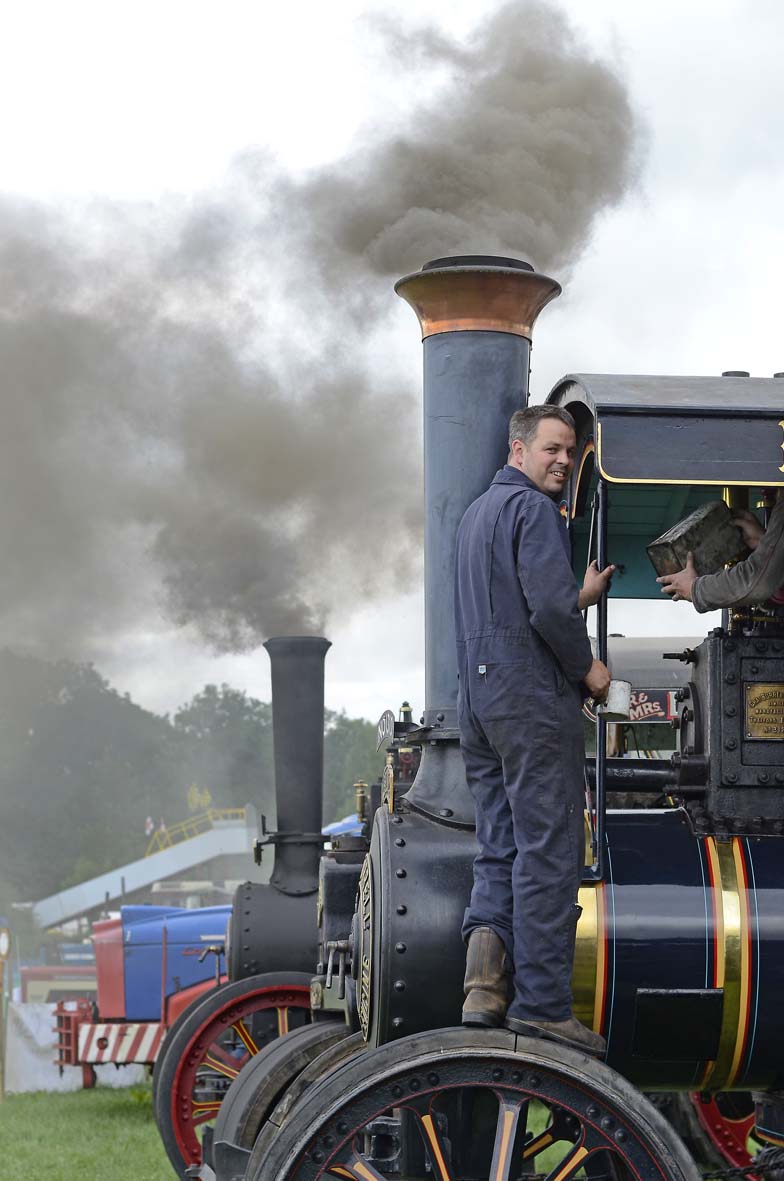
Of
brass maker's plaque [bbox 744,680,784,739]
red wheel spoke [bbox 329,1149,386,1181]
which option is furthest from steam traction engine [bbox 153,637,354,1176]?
red wheel spoke [bbox 329,1149,386,1181]

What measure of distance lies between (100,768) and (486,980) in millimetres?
42780

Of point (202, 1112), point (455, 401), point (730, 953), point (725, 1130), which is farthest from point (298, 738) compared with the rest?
point (730, 953)

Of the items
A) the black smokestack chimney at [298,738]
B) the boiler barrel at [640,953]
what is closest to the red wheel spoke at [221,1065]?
the black smokestack chimney at [298,738]

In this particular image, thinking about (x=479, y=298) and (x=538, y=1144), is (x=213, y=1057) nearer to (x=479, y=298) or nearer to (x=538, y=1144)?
(x=538, y=1144)

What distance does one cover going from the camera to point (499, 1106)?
10.4 ft

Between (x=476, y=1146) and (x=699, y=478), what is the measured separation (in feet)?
5.03

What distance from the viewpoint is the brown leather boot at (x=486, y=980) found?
323cm

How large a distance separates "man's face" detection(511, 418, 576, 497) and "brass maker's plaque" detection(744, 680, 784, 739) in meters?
0.74

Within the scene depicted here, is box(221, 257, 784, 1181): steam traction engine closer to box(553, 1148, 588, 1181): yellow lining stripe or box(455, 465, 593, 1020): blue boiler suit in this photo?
box(553, 1148, 588, 1181): yellow lining stripe

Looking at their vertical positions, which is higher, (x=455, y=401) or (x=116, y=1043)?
(x=455, y=401)

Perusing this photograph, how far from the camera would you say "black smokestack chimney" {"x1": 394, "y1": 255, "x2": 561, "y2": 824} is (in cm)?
412

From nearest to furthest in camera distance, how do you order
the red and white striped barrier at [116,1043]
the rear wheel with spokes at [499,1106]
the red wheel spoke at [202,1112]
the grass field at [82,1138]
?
1. the rear wheel with spokes at [499,1106]
2. the red wheel spoke at [202,1112]
3. the grass field at [82,1138]
4. the red and white striped barrier at [116,1043]

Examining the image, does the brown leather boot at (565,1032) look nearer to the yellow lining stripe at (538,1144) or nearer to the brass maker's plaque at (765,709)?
the yellow lining stripe at (538,1144)

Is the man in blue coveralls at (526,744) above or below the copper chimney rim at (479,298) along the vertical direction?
below
